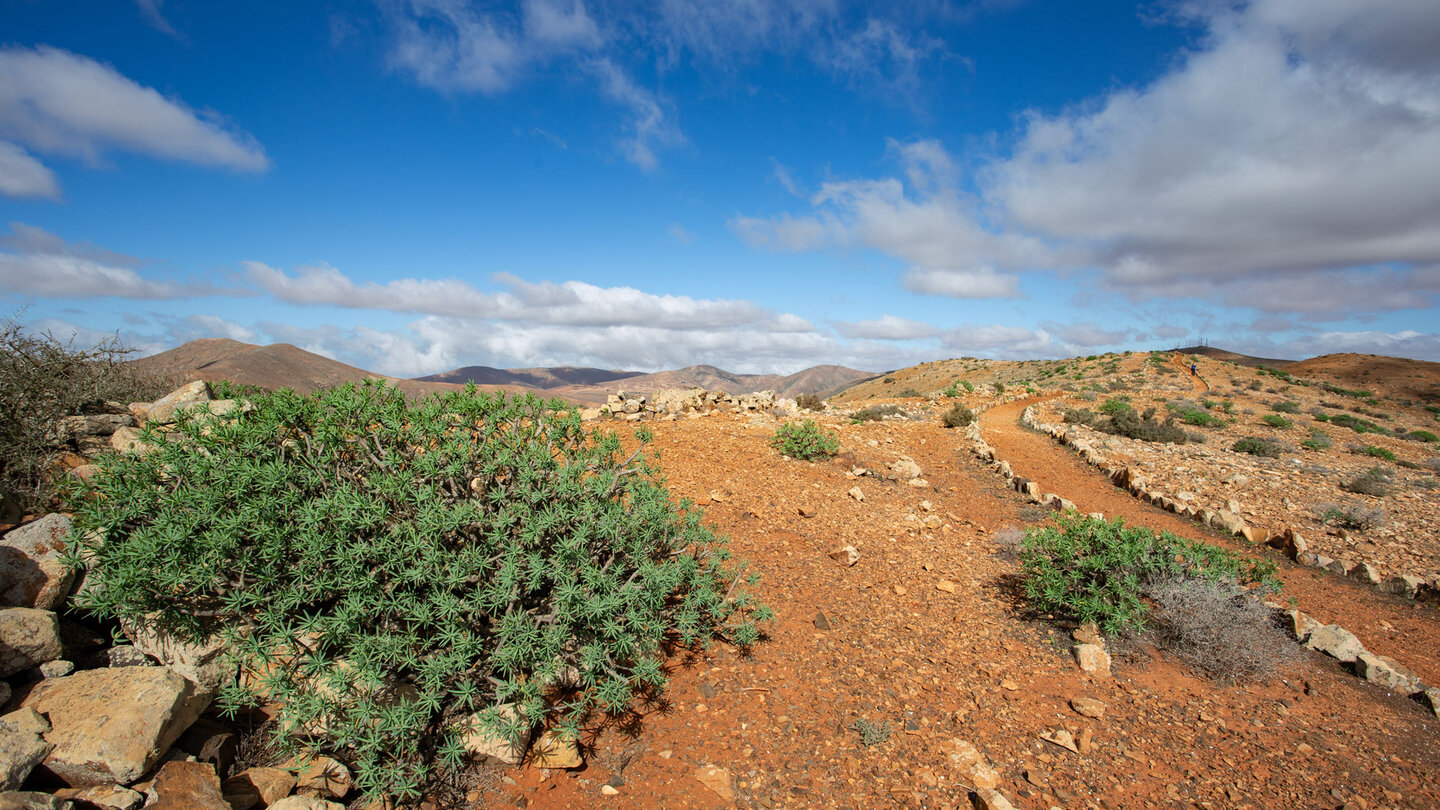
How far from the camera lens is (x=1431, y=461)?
14.2 m

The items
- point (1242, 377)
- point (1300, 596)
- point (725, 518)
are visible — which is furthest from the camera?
point (1242, 377)

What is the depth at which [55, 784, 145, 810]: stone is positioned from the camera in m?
2.65

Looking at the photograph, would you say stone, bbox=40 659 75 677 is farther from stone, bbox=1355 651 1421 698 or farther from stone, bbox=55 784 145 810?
stone, bbox=1355 651 1421 698

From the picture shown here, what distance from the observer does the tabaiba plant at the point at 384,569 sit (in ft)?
9.79

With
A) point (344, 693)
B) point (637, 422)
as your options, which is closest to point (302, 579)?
point (344, 693)

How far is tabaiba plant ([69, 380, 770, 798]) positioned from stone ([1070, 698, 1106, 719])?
9.95ft

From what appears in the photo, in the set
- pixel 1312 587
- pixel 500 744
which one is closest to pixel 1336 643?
pixel 1312 587

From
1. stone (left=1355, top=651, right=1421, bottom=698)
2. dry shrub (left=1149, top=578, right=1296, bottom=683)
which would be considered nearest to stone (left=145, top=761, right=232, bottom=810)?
dry shrub (left=1149, top=578, right=1296, bottom=683)

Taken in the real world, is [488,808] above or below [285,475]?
below

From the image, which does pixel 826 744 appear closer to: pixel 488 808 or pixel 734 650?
pixel 734 650

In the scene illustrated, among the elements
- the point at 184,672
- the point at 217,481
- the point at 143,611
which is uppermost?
the point at 217,481

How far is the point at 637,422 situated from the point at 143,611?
32.3 feet

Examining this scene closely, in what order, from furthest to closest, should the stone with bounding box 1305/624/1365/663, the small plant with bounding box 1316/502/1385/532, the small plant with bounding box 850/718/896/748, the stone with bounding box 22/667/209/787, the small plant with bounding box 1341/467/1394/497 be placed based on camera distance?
the small plant with bounding box 1341/467/1394/497
the small plant with bounding box 1316/502/1385/532
the stone with bounding box 1305/624/1365/663
the small plant with bounding box 850/718/896/748
the stone with bounding box 22/667/209/787

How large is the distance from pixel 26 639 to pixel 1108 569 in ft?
27.1
